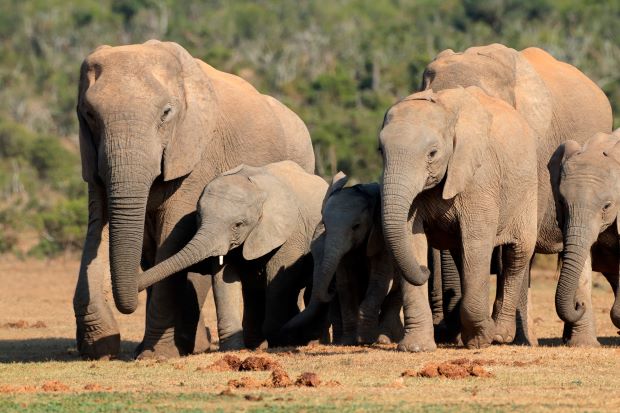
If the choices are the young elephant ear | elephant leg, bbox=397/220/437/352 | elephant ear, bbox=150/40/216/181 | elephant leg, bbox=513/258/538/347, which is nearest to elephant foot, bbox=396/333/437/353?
elephant leg, bbox=397/220/437/352

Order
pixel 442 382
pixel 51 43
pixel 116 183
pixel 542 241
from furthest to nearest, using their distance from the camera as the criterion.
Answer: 1. pixel 51 43
2. pixel 542 241
3. pixel 116 183
4. pixel 442 382

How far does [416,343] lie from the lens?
12.0m

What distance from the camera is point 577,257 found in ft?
40.1

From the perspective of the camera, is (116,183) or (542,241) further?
(542,241)

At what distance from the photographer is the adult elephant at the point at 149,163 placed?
38.5 feet

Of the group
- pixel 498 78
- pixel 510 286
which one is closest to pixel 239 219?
pixel 510 286

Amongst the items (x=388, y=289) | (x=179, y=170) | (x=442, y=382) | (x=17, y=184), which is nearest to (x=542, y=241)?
(x=388, y=289)

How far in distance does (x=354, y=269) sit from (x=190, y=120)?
2.01m

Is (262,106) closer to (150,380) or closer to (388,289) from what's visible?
(388,289)

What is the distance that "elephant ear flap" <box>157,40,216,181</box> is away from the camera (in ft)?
40.9

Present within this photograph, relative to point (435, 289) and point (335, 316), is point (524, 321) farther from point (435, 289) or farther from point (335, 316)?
point (335, 316)

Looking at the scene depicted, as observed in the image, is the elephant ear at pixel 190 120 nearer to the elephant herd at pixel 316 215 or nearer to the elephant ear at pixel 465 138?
the elephant herd at pixel 316 215

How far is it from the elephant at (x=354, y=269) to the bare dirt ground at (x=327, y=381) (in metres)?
0.57

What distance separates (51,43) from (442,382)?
57.3m
